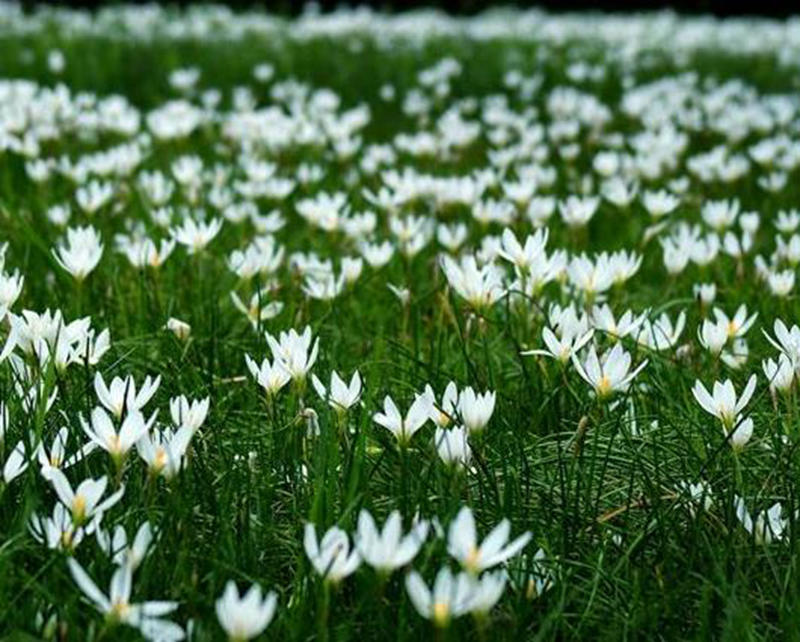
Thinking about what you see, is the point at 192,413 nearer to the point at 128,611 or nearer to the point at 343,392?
the point at 343,392

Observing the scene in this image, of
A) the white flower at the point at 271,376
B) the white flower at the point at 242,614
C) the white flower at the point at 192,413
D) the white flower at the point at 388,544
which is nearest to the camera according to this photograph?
the white flower at the point at 242,614

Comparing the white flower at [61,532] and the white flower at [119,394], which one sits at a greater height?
the white flower at [119,394]

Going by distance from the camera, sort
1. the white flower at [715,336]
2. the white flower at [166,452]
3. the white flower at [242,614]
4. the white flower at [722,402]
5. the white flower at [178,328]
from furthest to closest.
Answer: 1. the white flower at [178,328]
2. the white flower at [715,336]
3. the white flower at [722,402]
4. the white flower at [166,452]
5. the white flower at [242,614]

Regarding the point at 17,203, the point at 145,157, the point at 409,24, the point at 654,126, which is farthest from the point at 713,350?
the point at 409,24

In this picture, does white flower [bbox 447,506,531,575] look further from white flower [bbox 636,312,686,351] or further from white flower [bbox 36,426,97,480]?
white flower [bbox 636,312,686,351]

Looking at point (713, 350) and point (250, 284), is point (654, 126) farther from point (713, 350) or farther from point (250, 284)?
point (713, 350)

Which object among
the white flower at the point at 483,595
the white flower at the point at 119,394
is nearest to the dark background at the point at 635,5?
the white flower at the point at 119,394

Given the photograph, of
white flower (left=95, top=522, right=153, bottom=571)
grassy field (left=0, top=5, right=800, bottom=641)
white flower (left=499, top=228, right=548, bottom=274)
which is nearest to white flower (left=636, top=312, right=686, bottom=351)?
grassy field (left=0, top=5, right=800, bottom=641)

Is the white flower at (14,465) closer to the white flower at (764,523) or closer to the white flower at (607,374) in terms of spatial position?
the white flower at (607,374)

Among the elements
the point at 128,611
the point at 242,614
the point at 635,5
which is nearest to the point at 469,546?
the point at 242,614
